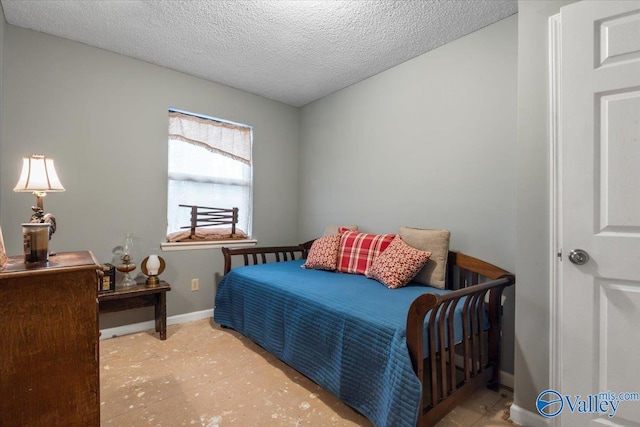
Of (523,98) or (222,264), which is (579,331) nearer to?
(523,98)

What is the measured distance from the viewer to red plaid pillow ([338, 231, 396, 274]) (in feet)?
8.04

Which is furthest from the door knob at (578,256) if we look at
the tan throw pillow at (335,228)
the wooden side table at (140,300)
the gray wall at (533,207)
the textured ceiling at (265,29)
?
the wooden side table at (140,300)

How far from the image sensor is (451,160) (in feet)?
7.49

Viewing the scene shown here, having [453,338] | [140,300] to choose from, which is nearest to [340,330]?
[453,338]

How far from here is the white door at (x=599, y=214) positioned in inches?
47.2

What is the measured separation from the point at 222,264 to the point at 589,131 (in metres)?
2.96

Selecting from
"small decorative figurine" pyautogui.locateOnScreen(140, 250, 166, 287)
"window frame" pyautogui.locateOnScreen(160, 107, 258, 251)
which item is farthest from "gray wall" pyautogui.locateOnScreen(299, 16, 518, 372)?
"small decorative figurine" pyautogui.locateOnScreen(140, 250, 166, 287)

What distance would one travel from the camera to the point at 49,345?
104 cm

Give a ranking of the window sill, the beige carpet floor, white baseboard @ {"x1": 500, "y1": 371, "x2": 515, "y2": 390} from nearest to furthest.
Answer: the beige carpet floor, white baseboard @ {"x1": 500, "y1": 371, "x2": 515, "y2": 390}, the window sill

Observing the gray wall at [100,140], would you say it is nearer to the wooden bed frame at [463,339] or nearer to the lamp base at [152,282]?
the lamp base at [152,282]

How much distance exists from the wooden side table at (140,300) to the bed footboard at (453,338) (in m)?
2.03

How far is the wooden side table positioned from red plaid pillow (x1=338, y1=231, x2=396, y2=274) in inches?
58.5

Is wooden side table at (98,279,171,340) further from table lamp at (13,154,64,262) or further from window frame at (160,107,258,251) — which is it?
table lamp at (13,154,64,262)

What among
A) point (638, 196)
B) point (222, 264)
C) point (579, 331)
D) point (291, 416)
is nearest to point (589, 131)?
point (638, 196)
